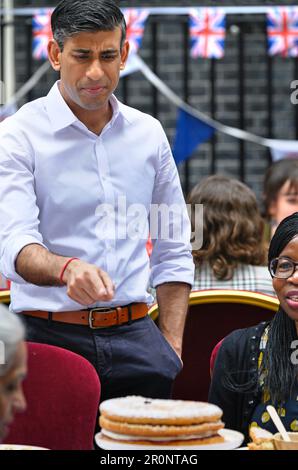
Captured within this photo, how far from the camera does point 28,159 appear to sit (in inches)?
128

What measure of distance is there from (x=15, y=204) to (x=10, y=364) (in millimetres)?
1226

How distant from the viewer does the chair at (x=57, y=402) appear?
3.02 metres

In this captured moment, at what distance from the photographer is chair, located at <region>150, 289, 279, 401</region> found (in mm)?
3932

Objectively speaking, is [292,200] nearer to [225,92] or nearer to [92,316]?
[225,92]

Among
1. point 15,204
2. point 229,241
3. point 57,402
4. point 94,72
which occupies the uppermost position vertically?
point 94,72

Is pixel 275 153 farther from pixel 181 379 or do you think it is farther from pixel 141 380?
pixel 141 380

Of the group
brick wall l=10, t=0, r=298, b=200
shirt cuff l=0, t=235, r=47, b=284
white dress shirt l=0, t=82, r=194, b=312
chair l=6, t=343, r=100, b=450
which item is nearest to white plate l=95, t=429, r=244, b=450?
chair l=6, t=343, r=100, b=450

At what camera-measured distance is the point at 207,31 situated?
6.89 m

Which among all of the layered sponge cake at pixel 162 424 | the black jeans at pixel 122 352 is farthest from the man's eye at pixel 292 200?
the layered sponge cake at pixel 162 424

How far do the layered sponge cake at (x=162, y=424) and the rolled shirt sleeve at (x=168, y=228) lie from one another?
1.28 meters

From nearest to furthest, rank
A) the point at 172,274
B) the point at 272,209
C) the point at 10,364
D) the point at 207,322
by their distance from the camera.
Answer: the point at 10,364, the point at 172,274, the point at 207,322, the point at 272,209

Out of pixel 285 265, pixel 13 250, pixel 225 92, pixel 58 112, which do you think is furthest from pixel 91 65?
pixel 225 92

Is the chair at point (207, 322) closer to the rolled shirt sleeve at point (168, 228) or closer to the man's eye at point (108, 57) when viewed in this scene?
the rolled shirt sleeve at point (168, 228)

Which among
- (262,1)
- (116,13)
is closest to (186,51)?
(262,1)
